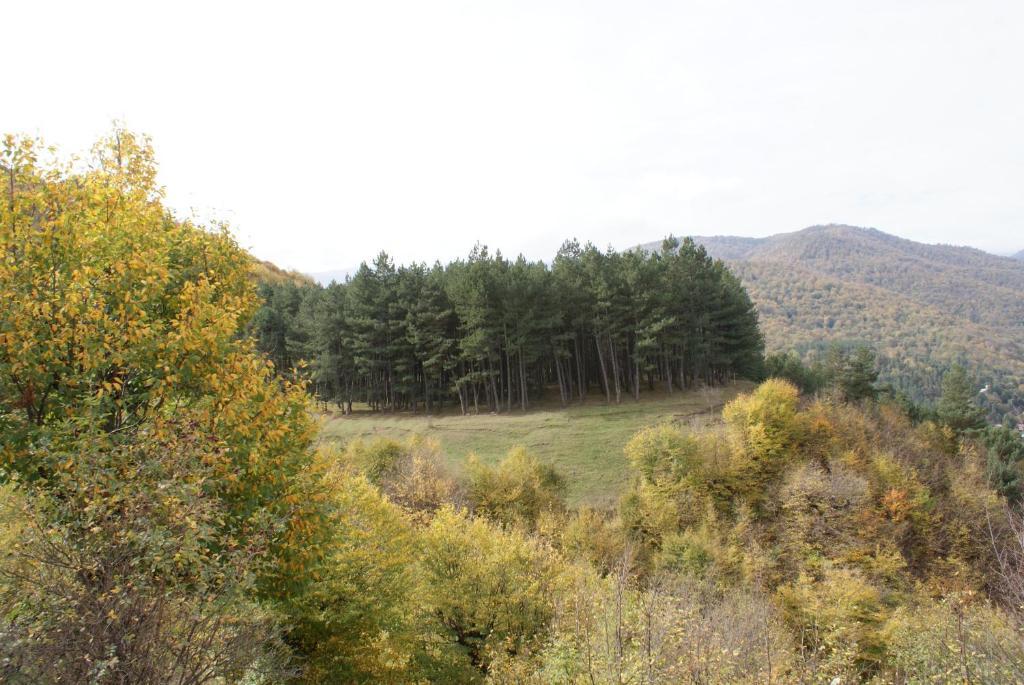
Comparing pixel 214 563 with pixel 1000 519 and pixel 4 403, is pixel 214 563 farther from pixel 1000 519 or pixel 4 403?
pixel 1000 519

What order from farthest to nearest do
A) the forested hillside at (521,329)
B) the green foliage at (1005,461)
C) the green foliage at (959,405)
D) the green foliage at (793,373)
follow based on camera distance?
the green foliage at (793,373) → the green foliage at (959,405) → the forested hillside at (521,329) → the green foliage at (1005,461)

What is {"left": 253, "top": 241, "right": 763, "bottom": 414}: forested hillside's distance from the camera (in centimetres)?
6222

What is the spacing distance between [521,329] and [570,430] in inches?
478

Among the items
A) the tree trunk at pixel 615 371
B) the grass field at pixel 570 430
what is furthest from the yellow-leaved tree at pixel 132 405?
the tree trunk at pixel 615 371

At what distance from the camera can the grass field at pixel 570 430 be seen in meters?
47.7

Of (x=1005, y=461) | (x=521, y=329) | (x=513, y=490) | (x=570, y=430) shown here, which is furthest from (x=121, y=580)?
(x=1005, y=461)

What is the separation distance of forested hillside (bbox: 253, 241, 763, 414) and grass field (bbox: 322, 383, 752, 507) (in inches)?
126

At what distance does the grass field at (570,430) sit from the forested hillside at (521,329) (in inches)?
126

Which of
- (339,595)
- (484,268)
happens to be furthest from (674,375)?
(339,595)

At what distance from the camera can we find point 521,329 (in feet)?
201

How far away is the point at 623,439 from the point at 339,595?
122ft

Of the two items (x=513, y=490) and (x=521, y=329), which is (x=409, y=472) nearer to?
(x=513, y=490)

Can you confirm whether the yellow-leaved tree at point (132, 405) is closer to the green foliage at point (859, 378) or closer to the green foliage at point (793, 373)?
the green foliage at point (859, 378)

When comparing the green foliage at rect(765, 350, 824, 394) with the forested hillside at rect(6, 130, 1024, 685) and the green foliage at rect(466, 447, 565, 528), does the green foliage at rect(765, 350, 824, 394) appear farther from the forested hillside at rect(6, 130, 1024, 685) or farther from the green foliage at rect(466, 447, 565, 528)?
the green foliage at rect(466, 447, 565, 528)
